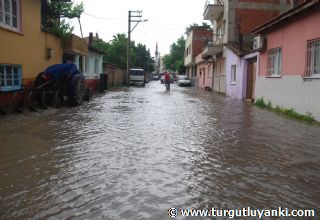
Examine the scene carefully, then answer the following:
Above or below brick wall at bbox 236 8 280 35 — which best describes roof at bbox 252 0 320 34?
below

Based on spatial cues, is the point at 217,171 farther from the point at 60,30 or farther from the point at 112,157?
the point at 60,30

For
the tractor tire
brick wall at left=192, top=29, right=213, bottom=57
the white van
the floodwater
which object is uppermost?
brick wall at left=192, top=29, right=213, bottom=57

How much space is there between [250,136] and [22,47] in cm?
948

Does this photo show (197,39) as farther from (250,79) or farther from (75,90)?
(75,90)

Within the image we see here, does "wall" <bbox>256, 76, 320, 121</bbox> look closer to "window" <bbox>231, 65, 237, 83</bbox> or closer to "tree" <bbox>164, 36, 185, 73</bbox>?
"window" <bbox>231, 65, 237, 83</bbox>

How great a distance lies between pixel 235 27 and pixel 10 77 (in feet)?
56.2

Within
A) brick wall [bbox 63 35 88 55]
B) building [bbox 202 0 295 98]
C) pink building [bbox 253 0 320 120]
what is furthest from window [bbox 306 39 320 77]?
brick wall [bbox 63 35 88 55]

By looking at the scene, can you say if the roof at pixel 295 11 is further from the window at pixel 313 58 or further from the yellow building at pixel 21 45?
the yellow building at pixel 21 45

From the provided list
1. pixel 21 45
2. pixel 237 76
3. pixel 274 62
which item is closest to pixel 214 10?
pixel 237 76

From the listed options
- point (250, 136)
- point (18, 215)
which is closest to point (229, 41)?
point (250, 136)

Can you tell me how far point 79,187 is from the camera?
168 inches

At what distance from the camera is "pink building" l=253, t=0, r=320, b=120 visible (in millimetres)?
10820

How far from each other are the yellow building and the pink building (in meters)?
9.90

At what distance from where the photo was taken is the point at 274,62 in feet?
48.8
